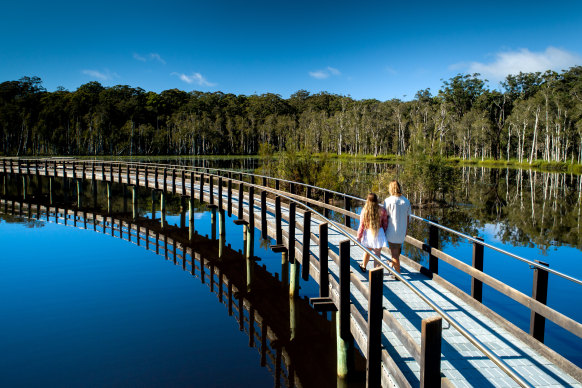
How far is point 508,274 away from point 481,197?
1982 cm

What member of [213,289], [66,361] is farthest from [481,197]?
[66,361]

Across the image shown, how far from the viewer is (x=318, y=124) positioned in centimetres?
9875

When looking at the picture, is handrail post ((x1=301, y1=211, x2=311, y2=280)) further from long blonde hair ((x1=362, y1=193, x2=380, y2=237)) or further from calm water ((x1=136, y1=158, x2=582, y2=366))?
calm water ((x1=136, y1=158, x2=582, y2=366))

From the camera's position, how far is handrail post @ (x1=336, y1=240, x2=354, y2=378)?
682 cm

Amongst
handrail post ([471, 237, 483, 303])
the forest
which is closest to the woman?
handrail post ([471, 237, 483, 303])

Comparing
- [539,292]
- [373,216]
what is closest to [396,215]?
[373,216]

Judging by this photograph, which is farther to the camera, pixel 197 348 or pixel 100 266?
pixel 100 266

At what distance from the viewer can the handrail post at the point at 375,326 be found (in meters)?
5.50

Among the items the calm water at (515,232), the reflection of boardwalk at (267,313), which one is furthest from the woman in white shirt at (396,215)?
the calm water at (515,232)

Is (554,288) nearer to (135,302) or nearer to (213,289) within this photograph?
(213,289)

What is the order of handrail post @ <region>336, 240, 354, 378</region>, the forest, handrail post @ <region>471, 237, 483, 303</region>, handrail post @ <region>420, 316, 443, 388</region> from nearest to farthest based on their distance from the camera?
1. handrail post @ <region>420, 316, 443, 388</region>
2. handrail post @ <region>336, 240, 354, 378</region>
3. handrail post @ <region>471, 237, 483, 303</region>
4. the forest

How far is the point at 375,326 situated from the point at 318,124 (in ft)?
312

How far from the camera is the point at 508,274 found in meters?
14.6

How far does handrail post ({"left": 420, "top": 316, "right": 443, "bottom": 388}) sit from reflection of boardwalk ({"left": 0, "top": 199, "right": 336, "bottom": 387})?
4076 mm
